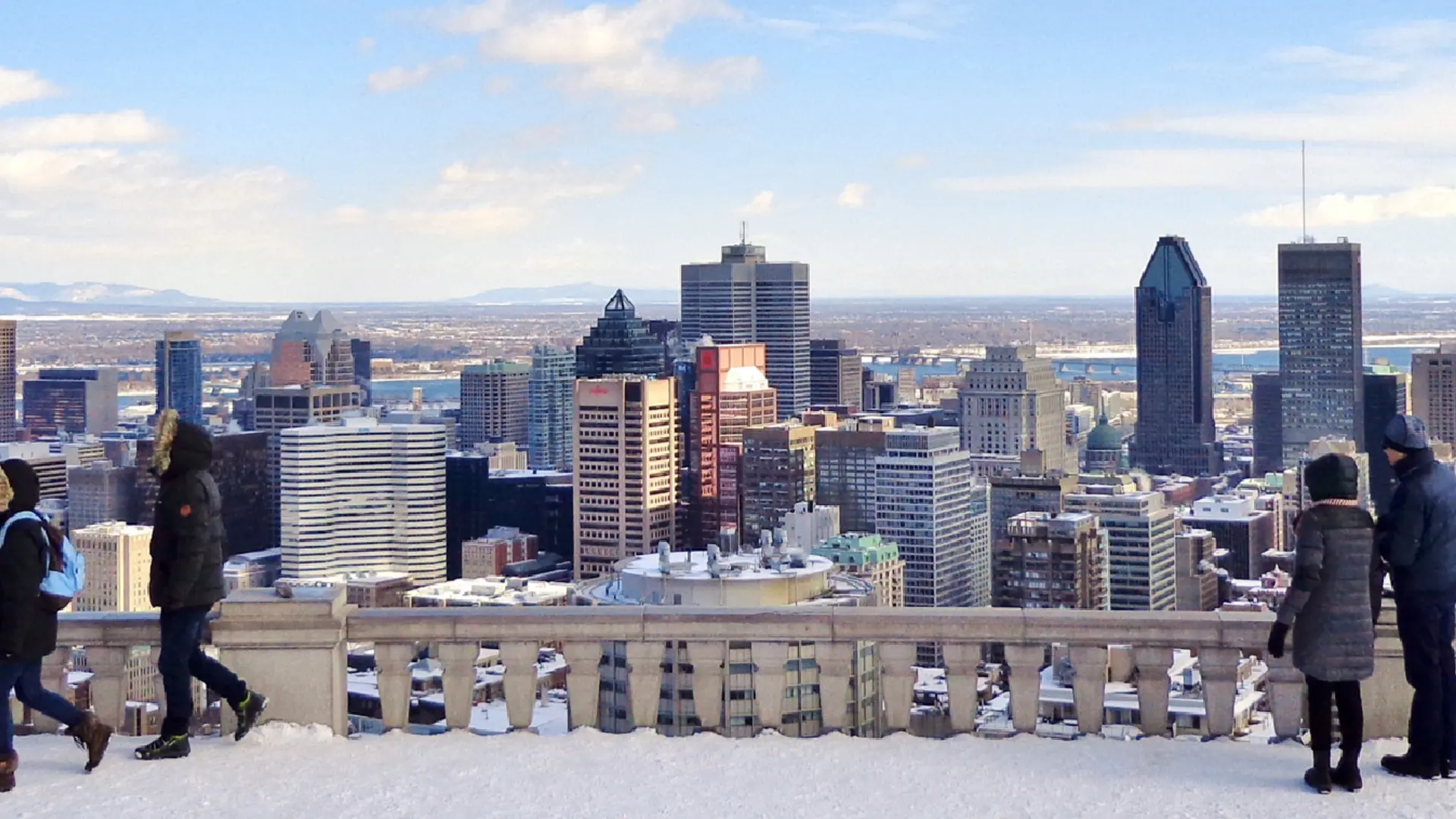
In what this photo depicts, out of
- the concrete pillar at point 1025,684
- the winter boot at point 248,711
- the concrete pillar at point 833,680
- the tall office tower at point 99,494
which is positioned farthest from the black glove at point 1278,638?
the tall office tower at point 99,494

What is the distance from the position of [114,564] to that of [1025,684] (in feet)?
216

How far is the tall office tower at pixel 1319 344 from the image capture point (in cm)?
11662

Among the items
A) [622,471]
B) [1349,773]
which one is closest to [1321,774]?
[1349,773]

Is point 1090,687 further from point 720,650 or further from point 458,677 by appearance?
point 458,677

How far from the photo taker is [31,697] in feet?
24.7

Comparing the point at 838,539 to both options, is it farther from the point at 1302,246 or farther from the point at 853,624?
the point at 1302,246

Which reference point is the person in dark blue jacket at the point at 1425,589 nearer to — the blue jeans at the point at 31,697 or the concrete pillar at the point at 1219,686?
the concrete pillar at the point at 1219,686

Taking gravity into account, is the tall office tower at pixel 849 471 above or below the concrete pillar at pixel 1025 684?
below

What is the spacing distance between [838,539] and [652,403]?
24.5m

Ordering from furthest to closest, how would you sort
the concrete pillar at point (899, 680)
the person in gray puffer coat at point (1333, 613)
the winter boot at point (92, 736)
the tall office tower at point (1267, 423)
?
1. the tall office tower at point (1267, 423)
2. the concrete pillar at point (899, 680)
3. the winter boot at point (92, 736)
4. the person in gray puffer coat at point (1333, 613)

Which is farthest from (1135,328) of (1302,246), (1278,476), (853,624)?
(853,624)

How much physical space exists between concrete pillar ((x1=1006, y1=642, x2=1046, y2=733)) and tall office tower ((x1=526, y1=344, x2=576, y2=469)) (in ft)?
341

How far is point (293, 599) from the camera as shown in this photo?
793cm

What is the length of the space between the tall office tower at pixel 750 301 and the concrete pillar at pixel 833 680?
14175cm
